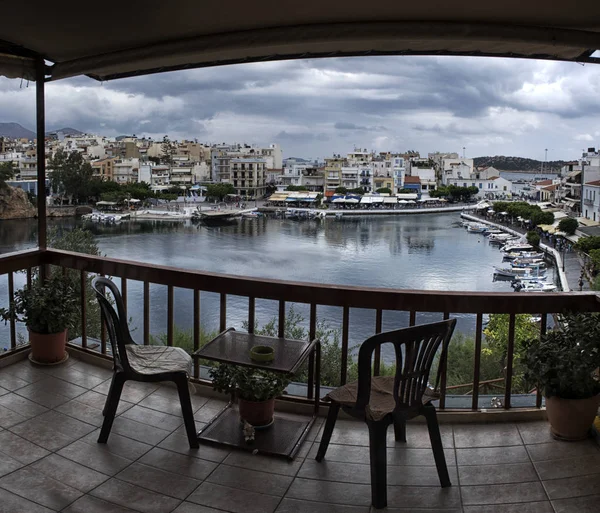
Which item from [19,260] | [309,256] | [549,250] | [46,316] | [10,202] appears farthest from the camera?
[549,250]

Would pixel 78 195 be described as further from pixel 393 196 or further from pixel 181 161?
pixel 393 196

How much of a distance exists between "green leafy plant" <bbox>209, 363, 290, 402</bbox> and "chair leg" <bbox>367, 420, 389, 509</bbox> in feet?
1.93

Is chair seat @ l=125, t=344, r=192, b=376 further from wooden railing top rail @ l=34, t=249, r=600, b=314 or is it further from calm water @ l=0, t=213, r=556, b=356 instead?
calm water @ l=0, t=213, r=556, b=356

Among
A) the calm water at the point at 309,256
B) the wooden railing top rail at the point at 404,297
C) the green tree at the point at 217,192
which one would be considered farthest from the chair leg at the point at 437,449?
the green tree at the point at 217,192

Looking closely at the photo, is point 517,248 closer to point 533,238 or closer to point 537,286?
point 533,238

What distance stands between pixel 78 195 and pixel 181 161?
3016cm

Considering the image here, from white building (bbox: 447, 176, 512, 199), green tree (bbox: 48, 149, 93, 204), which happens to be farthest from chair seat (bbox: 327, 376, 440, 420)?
white building (bbox: 447, 176, 512, 199)

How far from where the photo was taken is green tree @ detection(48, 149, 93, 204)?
29031 millimetres

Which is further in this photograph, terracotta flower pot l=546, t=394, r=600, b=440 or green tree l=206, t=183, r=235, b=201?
green tree l=206, t=183, r=235, b=201

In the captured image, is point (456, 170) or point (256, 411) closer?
point (256, 411)

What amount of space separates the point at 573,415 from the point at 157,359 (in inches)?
68.9

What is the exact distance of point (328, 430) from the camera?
211 cm

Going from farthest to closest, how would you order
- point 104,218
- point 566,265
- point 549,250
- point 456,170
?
point 456,170 → point 549,250 → point 104,218 → point 566,265

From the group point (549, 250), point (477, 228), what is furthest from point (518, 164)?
point (477, 228)
